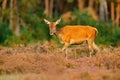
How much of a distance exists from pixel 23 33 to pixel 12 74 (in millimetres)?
16338

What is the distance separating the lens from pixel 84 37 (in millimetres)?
26328

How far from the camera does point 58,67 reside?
66.9 ft

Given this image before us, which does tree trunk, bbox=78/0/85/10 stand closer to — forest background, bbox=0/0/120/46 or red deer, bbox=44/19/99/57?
forest background, bbox=0/0/120/46

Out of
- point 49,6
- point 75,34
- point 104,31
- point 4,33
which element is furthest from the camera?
point 49,6

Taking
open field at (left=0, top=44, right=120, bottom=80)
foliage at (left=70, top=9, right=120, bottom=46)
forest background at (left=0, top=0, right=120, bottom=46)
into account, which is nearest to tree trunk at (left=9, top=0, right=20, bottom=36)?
forest background at (left=0, top=0, right=120, bottom=46)

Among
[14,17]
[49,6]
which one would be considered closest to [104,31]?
[14,17]

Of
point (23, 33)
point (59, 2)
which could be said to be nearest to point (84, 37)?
point (23, 33)

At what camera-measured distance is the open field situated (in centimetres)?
1884

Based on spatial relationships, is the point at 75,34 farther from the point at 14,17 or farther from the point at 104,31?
the point at 14,17

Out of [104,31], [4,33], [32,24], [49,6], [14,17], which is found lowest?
[49,6]

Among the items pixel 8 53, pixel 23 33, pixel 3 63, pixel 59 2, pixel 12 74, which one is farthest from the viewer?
pixel 59 2

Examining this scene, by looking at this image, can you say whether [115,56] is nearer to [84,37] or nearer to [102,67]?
[102,67]

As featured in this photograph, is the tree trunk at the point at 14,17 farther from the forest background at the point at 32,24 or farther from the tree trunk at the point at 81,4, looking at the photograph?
the tree trunk at the point at 81,4

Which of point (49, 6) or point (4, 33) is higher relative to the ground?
point (4, 33)
